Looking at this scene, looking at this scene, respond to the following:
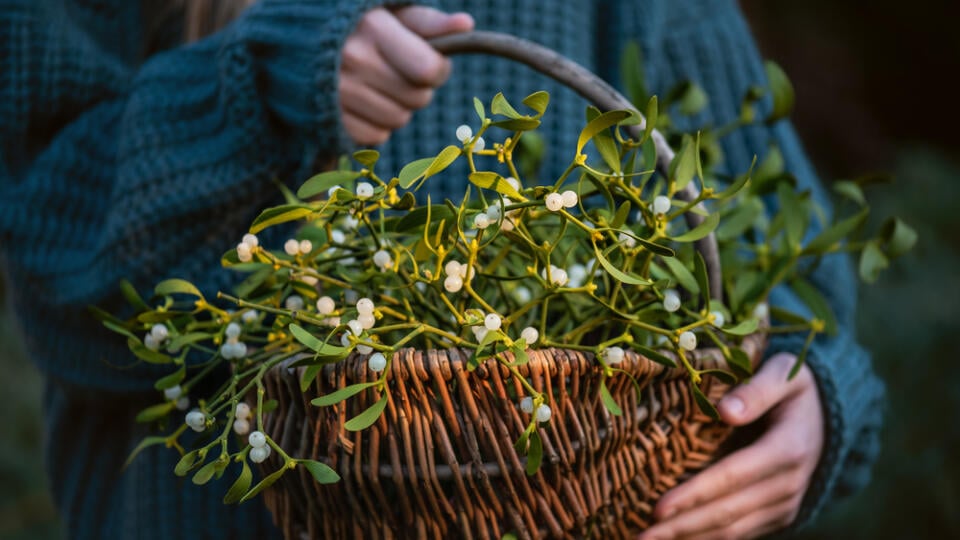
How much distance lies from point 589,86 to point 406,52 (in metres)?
0.15

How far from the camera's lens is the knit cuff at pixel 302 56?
2.12 feet

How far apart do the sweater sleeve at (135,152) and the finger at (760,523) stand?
402 millimetres

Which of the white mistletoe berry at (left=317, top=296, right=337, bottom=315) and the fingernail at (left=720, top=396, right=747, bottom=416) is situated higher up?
the white mistletoe berry at (left=317, top=296, right=337, bottom=315)

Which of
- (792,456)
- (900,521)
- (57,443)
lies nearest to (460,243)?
(792,456)

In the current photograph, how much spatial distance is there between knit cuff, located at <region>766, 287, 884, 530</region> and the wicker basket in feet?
0.79

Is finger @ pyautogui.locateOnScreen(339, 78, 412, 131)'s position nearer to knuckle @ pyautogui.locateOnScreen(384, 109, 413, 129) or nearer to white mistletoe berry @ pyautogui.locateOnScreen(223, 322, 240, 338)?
knuckle @ pyautogui.locateOnScreen(384, 109, 413, 129)

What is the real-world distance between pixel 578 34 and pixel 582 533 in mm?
542

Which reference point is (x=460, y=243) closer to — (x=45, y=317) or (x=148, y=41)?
(x=45, y=317)

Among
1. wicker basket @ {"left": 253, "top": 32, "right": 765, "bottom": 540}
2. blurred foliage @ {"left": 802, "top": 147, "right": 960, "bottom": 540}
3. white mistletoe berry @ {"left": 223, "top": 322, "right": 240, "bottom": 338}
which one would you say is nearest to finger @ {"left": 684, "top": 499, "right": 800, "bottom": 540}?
wicker basket @ {"left": 253, "top": 32, "right": 765, "bottom": 540}

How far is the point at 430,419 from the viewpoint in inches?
18.6

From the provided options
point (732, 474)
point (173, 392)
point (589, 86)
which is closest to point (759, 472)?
point (732, 474)

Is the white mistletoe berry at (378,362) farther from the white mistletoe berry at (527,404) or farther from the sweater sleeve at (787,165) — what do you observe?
the sweater sleeve at (787,165)

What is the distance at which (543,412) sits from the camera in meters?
0.46

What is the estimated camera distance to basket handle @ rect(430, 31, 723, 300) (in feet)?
1.82
